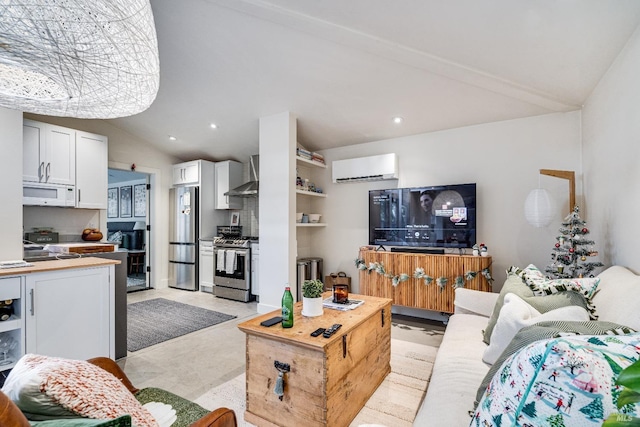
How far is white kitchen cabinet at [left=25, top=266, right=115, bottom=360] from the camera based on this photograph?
2141mm

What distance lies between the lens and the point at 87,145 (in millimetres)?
4297

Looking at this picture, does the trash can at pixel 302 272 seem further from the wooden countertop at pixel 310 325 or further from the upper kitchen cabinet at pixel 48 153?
the upper kitchen cabinet at pixel 48 153

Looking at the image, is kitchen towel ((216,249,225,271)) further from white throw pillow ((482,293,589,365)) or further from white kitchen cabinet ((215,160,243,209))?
white throw pillow ((482,293,589,365))

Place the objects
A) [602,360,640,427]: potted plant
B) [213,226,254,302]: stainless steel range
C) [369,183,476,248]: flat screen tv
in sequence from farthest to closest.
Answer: [213,226,254,302]: stainless steel range < [369,183,476,248]: flat screen tv < [602,360,640,427]: potted plant

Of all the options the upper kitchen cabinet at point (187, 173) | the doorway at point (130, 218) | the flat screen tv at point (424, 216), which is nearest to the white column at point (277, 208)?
the flat screen tv at point (424, 216)

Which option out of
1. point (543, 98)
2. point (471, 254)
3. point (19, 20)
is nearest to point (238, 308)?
point (471, 254)

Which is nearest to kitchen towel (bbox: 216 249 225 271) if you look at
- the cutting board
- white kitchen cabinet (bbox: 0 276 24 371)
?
the cutting board

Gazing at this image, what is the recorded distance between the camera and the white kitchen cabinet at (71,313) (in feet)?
7.02

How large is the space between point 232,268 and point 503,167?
13.3ft

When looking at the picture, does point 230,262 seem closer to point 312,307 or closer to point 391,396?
point 312,307

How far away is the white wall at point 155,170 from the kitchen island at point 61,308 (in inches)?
133

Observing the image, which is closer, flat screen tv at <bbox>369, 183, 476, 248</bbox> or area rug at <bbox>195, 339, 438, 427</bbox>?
area rug at <bbox>195, 339, 438, 427</bbox>

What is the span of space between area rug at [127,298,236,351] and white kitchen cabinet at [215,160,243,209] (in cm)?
191

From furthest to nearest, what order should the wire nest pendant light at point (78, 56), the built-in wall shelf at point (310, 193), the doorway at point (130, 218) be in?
the doorway at point (130, 218) < the built-in wall shelf at point (310, 193) < the wire nest pendant light at point (78, 56)
